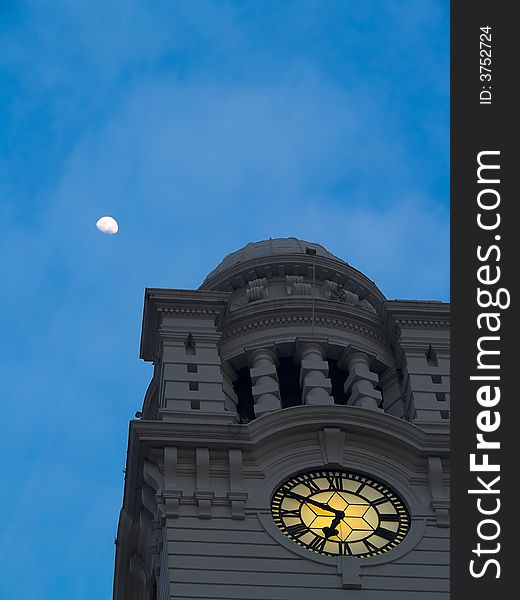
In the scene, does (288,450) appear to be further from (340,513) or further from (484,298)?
(484,298)

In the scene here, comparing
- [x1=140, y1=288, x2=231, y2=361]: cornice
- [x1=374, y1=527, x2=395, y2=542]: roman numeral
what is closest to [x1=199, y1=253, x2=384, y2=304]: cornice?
[x1=140, y1=288, x2=231, y2=361]: cornice

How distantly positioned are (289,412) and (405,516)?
3.89 metres

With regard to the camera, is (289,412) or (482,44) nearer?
(482,44)

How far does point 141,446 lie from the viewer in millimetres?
40719

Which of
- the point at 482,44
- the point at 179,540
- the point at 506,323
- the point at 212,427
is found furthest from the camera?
the point at 212,427

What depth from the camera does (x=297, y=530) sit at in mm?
39344

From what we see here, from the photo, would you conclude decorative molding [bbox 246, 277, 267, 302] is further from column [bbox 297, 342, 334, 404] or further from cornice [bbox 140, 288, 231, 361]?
column [bbox 297, 342, 334, 404]

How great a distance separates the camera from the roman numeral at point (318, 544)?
3872 cm

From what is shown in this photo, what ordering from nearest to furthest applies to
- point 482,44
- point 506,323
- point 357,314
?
point 506,323
point 482,44
point 357,314

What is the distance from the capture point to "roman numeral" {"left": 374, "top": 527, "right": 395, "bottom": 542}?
39531mm

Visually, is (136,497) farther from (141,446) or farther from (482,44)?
(482,44)

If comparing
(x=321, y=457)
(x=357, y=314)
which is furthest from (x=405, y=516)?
(x=357, y=314)

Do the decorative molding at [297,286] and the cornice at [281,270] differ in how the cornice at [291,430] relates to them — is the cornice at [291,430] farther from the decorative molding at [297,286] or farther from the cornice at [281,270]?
the cornice at [281,270]

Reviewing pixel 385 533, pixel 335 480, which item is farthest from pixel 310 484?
pixel 385 533
